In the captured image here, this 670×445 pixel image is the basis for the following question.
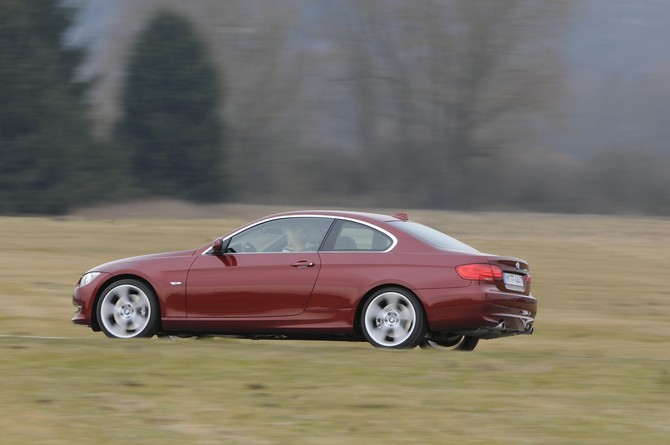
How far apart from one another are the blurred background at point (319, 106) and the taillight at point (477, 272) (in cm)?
3675

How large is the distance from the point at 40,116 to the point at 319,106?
15.6m

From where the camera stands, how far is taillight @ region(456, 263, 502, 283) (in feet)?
36.1

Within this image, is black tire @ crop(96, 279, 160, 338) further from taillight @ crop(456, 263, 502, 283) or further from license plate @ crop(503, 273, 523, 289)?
license plate @ crop(503, 273, 523, 289)

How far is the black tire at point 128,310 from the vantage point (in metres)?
11.9

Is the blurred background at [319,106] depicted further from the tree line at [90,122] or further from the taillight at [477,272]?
the taillight at [477,272]

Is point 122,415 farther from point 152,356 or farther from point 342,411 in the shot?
point 152,356

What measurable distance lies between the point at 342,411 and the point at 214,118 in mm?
43658

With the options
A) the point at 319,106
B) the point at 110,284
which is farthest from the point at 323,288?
the point at 319,106

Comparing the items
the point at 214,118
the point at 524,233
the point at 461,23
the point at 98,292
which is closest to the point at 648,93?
the point at 461,23

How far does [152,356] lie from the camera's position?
1030 centimetres

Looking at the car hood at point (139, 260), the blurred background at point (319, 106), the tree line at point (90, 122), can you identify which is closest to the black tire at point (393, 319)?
the car hood at point (139, 260)

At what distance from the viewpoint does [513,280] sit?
11.4m

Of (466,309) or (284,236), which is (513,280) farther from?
(284,236)

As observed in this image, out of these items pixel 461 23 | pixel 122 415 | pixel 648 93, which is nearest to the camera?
pixel 122 415
